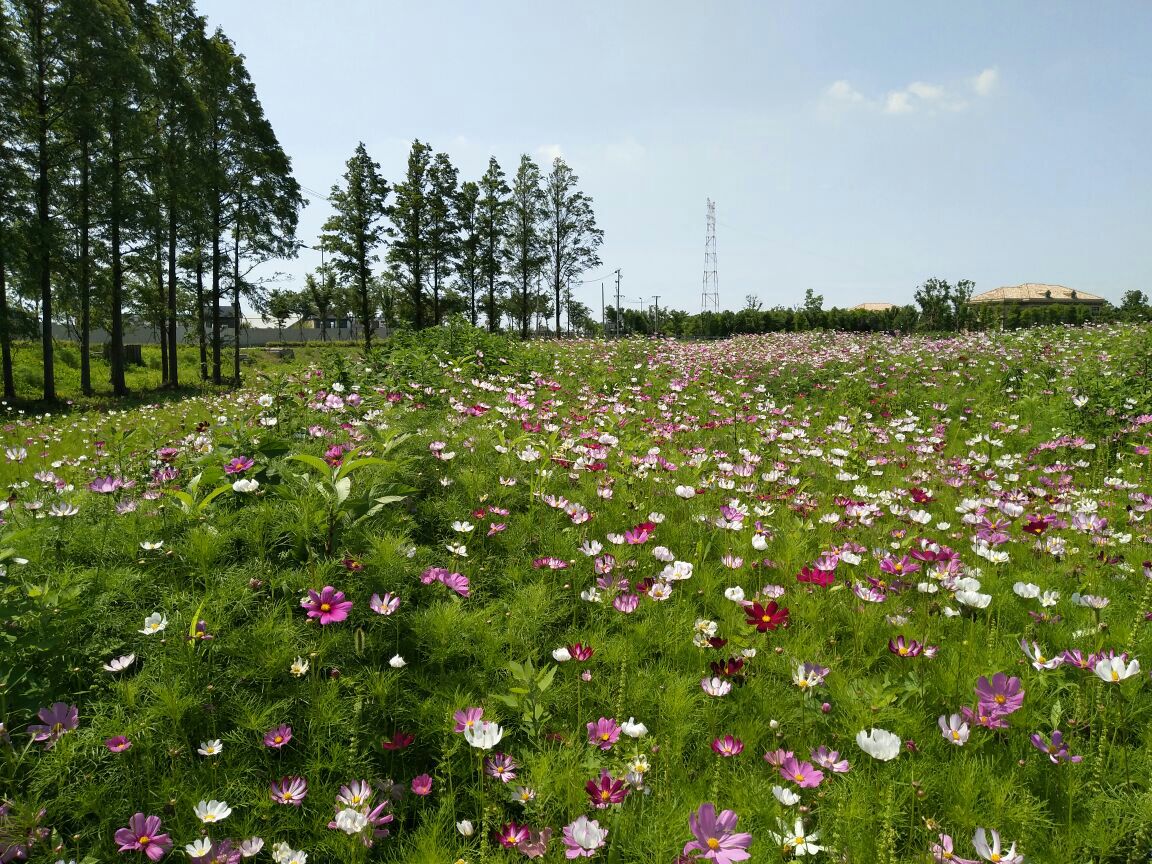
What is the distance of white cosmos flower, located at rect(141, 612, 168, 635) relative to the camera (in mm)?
1833

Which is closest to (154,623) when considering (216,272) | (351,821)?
(351,821)

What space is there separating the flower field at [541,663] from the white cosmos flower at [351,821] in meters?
0.01

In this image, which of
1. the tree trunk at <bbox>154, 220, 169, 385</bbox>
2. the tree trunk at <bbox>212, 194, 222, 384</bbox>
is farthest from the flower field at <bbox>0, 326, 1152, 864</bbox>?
the tree trunk at <bbox>212, 194, 222, 384</bbox>

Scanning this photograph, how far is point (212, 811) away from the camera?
4.66 ft

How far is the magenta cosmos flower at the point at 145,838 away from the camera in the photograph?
53.4 inches

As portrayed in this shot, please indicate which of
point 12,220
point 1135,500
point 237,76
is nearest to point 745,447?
point 1135,500

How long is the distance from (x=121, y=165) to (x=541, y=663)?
735 inches

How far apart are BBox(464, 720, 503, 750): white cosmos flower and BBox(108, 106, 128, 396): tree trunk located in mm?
18034

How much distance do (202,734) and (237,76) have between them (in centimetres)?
2370

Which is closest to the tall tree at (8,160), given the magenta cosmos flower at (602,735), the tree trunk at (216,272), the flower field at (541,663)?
the tree trunk at (216,272)

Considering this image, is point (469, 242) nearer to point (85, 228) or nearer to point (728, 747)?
point (85, 228)

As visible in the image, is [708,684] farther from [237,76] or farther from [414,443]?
[237,76]

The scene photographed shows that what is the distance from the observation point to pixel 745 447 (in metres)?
5.11

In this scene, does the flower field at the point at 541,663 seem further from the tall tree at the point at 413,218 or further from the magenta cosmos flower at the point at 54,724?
the tall tree at the point at 413,218
